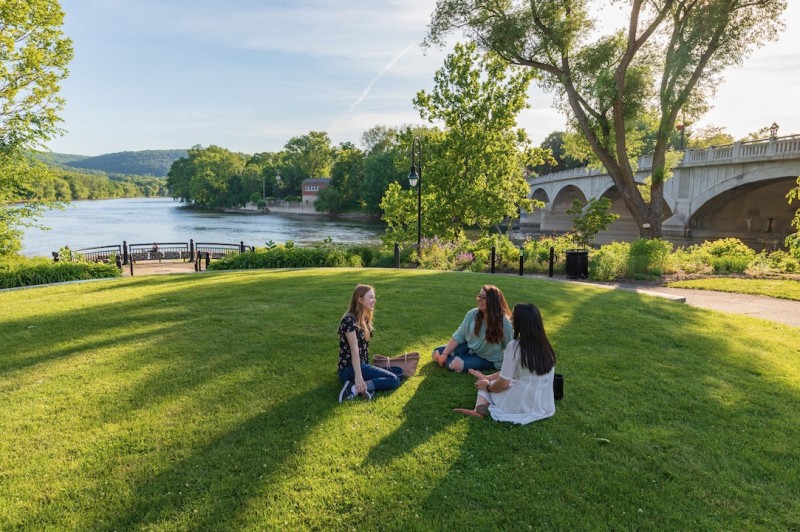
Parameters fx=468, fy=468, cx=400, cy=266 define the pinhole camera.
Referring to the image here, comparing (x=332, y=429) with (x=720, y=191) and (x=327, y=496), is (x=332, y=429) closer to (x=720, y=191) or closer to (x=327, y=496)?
(x=327, y=496)

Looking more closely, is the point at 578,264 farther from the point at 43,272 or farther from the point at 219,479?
the point at 43,272

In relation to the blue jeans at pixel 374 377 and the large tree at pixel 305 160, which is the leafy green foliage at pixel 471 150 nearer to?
the blue jeans at pixel 374 377

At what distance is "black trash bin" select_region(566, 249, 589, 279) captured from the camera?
556 inches

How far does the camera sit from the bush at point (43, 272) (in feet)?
38.5

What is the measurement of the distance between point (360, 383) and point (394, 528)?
1708mm

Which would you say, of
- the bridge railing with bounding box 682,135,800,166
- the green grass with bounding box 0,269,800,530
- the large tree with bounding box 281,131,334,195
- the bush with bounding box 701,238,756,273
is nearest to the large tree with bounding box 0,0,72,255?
the green grass with bounding box 0,269,800,530

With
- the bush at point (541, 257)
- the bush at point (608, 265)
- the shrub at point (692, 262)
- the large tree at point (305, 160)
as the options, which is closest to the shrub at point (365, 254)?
the bush at point (541, 257)

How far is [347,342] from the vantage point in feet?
14.6

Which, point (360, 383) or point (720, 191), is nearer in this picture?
point (360, 383)

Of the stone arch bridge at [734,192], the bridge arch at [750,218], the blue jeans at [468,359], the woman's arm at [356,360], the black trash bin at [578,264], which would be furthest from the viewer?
the bridge arch at [750,218]

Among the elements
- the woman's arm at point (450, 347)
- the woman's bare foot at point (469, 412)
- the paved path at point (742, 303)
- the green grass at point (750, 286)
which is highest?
the woman's arm at point (450, 347)

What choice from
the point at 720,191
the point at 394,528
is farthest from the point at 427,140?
the point at 394,528

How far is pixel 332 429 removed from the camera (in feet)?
12.5

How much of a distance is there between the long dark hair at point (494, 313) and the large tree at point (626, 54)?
52.3ft
